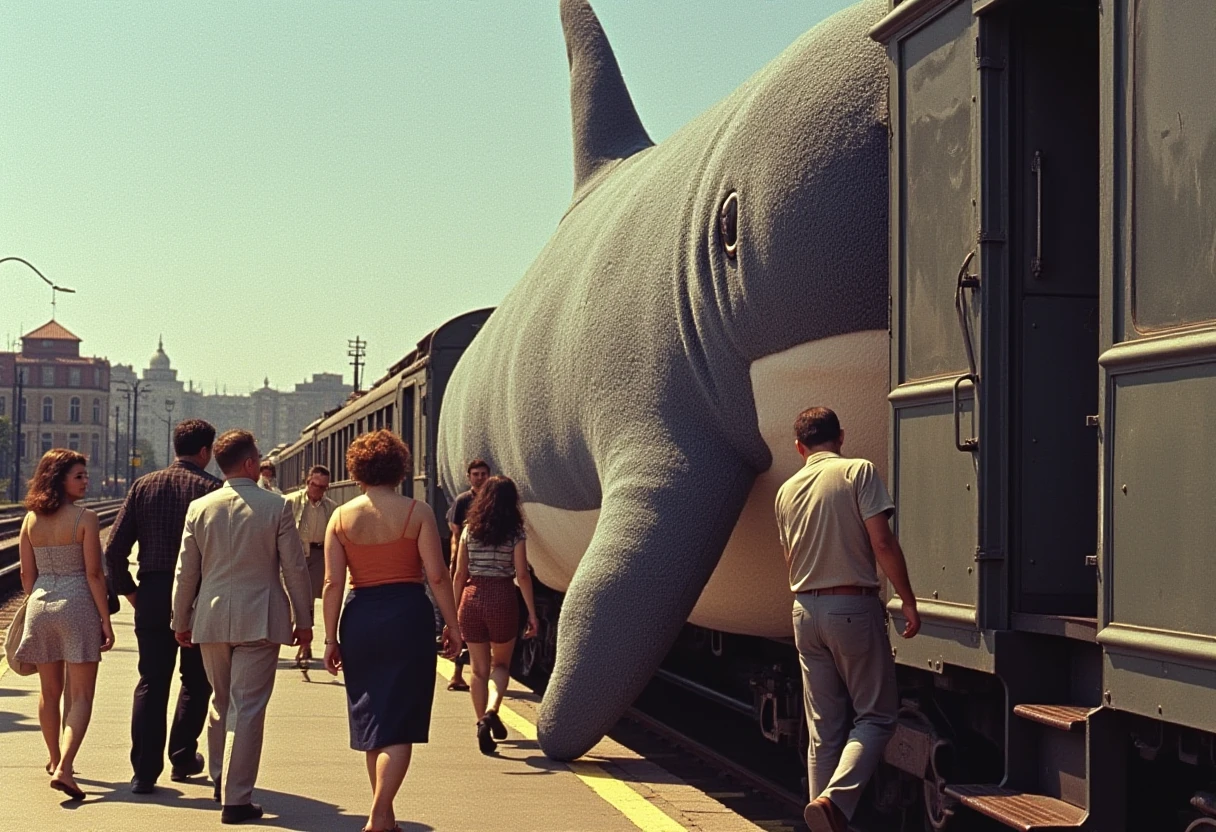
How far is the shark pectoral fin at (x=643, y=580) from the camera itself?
795 cm

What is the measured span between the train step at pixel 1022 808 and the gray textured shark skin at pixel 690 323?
2062 mm

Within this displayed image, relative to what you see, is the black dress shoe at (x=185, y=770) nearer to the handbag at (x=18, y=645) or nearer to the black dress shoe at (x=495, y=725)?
the handbag at (x=18, y=645)

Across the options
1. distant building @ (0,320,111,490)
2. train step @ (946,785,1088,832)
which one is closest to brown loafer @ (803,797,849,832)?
train step @ (946,785,1088,832)

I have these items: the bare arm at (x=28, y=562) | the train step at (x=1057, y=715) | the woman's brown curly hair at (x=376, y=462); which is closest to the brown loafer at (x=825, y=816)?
the train step at (x=1057, y=715)

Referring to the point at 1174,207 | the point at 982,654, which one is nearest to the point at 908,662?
the point at 982,654

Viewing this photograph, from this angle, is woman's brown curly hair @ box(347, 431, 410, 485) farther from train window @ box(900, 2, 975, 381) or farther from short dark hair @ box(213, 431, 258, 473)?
train window @ box(900, 2, 975, 381)

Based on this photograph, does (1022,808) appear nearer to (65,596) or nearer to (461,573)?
(65,596)

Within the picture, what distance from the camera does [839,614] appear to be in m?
6.21

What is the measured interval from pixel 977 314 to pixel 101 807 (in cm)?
449

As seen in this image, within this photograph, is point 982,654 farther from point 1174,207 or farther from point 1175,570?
point 1174,207

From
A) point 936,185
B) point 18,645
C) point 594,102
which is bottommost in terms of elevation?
point 18,645

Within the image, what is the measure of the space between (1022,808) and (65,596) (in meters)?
4.67

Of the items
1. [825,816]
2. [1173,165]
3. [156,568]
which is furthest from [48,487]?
[1173,165]

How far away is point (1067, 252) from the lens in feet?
18.5
